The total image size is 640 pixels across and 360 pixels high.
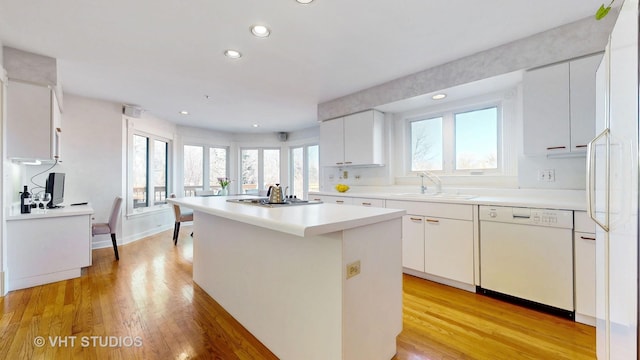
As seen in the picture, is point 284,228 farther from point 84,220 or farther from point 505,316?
point 84,220

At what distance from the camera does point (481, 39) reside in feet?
7.59

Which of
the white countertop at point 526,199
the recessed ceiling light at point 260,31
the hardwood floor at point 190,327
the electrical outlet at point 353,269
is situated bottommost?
the hardwood floor at point 190,327

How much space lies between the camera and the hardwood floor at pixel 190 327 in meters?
1.61

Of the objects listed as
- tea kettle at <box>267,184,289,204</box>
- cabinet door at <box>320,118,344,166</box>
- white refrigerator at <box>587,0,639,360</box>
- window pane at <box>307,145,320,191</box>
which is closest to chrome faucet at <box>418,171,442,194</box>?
cabinet door at <box>320,118,344,166</box>

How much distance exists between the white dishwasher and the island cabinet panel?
4.00 ft

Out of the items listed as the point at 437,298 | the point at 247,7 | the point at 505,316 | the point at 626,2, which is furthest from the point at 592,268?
the point at 247,7

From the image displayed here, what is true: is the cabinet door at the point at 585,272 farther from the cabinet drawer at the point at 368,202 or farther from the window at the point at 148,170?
the window at the point at 148,170

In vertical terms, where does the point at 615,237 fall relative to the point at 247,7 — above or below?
below

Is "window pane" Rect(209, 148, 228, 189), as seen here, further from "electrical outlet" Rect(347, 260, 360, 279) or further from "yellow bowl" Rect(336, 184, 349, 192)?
"electrical outlet" Rect(347, 260, 360, 279)

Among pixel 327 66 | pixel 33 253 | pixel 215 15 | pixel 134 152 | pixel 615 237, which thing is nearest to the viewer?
pixel 615 237

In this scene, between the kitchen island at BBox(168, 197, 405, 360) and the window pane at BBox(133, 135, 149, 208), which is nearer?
the kitchen island at BBox(168, 197, 405, 360)

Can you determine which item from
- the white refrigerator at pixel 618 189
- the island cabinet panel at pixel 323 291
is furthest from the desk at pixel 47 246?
the white refrigerator at pixel 618 189

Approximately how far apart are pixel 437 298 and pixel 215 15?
116 inches

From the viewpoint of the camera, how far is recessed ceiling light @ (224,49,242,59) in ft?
8.22
